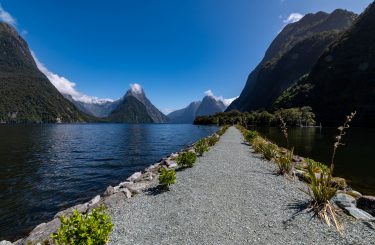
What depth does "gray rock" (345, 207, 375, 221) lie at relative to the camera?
27.5 feet

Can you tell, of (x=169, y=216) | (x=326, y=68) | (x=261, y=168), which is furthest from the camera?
(x=326, y=68)

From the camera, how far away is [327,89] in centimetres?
16250

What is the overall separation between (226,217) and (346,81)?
581 ft

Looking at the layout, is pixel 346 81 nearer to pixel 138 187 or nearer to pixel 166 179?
pixel 166 179

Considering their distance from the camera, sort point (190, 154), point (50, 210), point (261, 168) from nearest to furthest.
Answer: point (50, 210) < point (261, 168) < point (190, 154)

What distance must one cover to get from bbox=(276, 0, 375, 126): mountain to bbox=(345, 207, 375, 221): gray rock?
14087 centimetres

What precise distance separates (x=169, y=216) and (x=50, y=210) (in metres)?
9.84

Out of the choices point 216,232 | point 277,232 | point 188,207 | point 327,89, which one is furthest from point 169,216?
point 327,89

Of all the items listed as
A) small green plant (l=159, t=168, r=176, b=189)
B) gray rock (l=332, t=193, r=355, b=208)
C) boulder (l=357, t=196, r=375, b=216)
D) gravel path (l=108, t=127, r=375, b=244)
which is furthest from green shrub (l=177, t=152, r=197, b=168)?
boulder (l=357, t=196, r=375, b=216)

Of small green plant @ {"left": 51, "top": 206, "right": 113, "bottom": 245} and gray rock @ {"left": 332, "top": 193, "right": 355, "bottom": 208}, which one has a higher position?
small green plant @ {"left": 51, "top": 206, "right": 113, "bottom": 245}

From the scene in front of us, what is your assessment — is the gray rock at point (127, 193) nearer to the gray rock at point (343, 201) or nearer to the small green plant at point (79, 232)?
the small green plant at point (79, 232)

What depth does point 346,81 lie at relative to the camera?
153625 millimetres

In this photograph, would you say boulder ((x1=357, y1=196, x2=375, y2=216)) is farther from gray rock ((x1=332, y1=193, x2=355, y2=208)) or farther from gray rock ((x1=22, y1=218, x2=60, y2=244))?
gray rock ((x1=22, y1=218, x2=60, y2=244))

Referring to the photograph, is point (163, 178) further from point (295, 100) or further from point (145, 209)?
point (295, 100)
